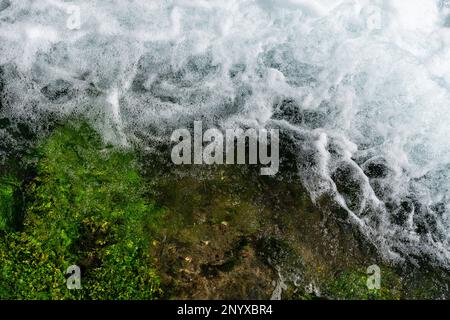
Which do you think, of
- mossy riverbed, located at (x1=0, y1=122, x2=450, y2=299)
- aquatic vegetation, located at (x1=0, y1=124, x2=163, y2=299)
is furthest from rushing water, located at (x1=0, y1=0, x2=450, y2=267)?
aquatic vegetation, located at (x1=0, y1=124, x2=163, y2=299)

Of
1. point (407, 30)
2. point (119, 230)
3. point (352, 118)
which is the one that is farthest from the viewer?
point (407, 30)

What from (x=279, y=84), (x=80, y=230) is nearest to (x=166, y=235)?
(x=80, y=230)

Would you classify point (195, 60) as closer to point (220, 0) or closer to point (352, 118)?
point (220, 0)

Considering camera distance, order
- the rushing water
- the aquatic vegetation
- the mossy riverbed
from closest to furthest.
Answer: the aquatic vegetation
the mossy riverbed
the rushing water

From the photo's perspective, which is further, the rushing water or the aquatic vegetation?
the rushing water

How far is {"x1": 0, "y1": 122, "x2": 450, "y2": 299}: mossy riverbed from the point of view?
5969mm

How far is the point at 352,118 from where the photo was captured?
789cm

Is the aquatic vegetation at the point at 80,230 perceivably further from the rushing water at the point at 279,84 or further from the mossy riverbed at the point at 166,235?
the rushing water at the point at 279,84

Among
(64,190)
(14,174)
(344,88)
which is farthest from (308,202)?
(14,174)

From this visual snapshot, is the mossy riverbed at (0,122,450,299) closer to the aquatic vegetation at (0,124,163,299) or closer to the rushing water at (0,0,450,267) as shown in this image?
the aquatic vegetation at (0,124,163,299)

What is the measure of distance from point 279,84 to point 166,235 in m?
3.30

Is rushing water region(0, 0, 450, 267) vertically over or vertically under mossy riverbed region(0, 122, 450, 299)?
over

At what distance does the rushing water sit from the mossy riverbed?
15.9 inches

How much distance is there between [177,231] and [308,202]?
77.2 inches
